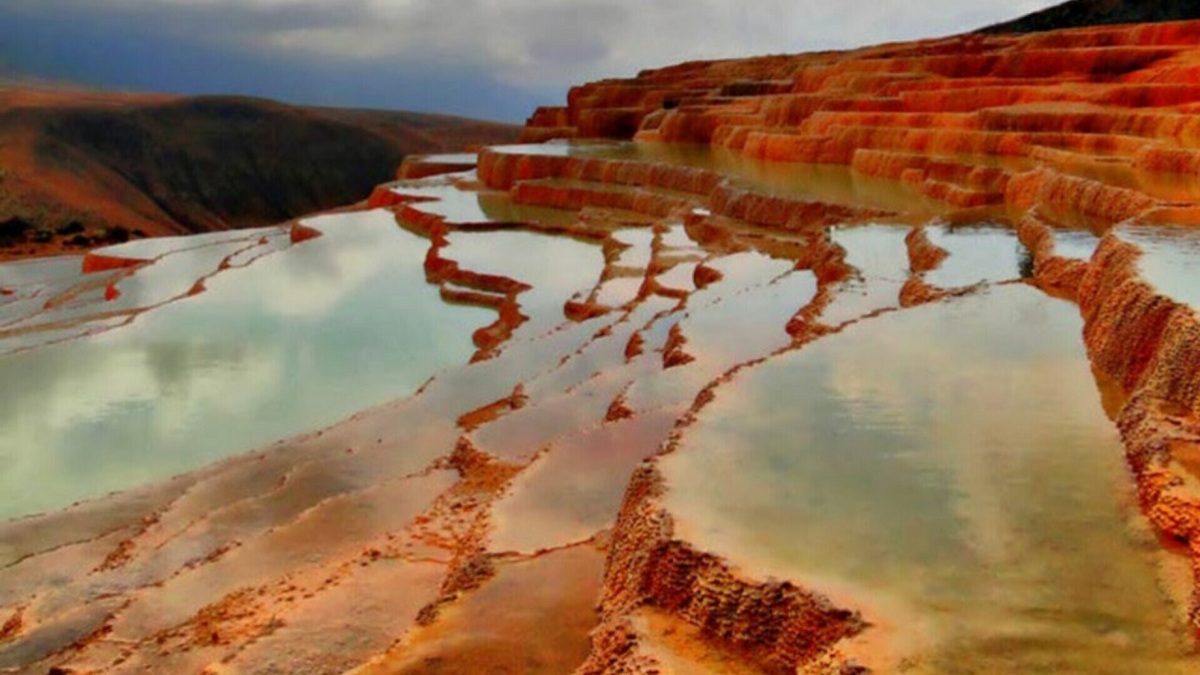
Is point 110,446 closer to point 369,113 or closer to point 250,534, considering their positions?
point 250,534

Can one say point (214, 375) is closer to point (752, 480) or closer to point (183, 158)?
point (752, 480)

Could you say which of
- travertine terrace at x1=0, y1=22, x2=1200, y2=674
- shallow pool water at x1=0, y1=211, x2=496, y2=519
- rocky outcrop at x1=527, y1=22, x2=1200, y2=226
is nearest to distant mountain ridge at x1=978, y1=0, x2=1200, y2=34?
rocky outcrop at x1=527, y1=22, x2=1200, y2=226

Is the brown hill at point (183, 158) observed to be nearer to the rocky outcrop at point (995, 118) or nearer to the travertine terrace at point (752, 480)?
the rocky outcrop at point (995, 118)

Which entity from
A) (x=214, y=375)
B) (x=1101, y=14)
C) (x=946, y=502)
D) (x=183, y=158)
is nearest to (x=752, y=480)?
(x=946, y=502)

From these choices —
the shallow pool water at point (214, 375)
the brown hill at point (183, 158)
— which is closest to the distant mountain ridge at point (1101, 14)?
the shallow pool water at point (214, 375)

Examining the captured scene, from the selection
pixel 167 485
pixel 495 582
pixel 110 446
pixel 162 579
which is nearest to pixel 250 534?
pixel 162 579

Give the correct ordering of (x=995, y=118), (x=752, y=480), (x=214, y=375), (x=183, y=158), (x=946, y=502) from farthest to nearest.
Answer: (x=183, y=158) → (x=995, y=118) → (x=214, y=375) → (x=752, y=480) → (x=946, y=502)
